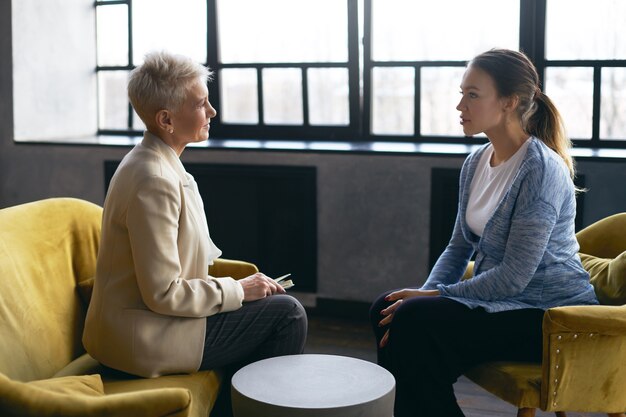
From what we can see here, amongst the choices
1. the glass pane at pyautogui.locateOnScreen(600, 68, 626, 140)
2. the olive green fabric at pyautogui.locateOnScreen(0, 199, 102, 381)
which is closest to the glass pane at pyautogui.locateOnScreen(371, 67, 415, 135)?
the glass pane at pyautogui.locateOnScreen(600, 68, 626, 140)

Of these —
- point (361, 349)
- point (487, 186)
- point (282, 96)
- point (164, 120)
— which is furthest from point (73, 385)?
point (282, 96)

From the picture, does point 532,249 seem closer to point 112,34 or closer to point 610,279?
point 610,279

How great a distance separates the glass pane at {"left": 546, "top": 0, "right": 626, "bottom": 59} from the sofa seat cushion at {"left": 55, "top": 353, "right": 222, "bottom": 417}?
2.75 meters

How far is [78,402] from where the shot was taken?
187cm

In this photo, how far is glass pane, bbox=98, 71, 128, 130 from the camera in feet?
18.0

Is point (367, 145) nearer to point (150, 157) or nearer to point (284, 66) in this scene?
point (284, 66)

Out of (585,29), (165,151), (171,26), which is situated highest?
(171,26)

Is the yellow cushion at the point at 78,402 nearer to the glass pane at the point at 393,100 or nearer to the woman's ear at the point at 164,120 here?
the woman's ear at the point at 164,120

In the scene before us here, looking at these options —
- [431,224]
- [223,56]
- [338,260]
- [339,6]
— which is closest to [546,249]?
[431,224]

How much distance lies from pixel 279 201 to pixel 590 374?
2425mm

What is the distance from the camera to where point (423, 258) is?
14.2 ft

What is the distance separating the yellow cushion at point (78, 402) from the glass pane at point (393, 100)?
3023mm

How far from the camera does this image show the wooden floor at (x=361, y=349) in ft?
10.7

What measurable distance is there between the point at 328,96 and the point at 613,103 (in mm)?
1521
